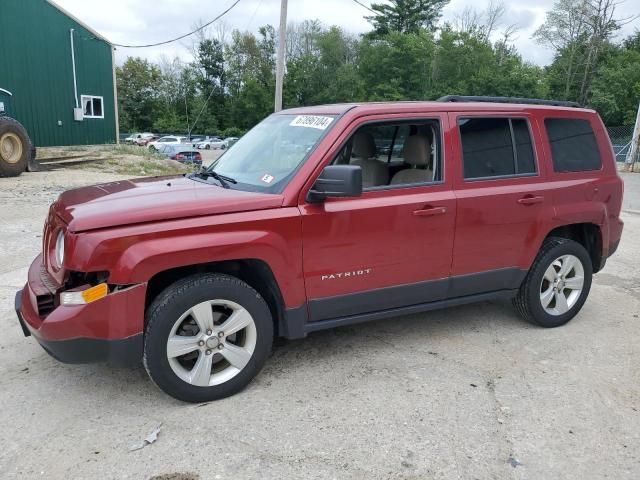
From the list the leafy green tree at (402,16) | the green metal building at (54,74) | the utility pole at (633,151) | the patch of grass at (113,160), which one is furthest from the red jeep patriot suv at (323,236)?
the leafy green tree at (402,16)

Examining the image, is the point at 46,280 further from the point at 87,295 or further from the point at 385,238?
the point at 385,238

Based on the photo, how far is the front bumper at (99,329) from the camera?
290cm

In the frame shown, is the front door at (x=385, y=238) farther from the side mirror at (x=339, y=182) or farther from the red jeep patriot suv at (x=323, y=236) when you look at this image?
the side mirror at (x=339, y=182)

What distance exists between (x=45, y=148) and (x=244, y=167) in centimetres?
1975

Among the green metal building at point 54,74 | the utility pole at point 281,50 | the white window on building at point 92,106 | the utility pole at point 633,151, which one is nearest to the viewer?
the utility pole at point 281,50

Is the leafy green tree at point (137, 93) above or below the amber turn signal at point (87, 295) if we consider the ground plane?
above

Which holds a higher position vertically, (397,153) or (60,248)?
(397,153)

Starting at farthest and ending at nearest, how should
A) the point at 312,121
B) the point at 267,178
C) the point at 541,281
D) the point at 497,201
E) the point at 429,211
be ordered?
1. the point at 541,281
2. the point at 497,201
3. the point at 312,121
4. the point at 429,211
5. the point at 267,178

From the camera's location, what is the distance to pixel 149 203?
10.3ft

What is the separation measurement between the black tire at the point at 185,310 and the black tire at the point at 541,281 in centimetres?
230

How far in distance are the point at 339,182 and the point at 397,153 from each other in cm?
137

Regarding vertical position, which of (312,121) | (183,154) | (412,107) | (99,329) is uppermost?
(412,107)

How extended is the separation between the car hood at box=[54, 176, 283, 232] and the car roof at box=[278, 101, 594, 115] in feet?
2.98

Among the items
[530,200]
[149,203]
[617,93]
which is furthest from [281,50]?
[617,93]
